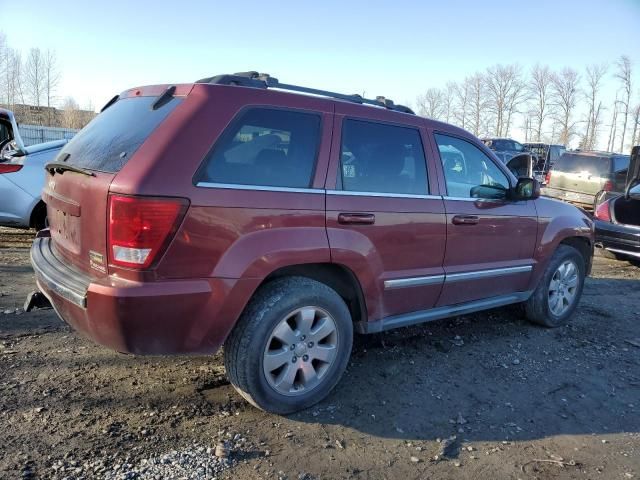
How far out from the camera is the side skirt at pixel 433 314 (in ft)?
11.5

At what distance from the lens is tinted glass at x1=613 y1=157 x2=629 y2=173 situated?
1231 cm

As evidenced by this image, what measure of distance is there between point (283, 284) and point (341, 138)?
102 cm

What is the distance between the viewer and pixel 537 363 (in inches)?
163

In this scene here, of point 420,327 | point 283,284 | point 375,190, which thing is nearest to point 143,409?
point 283,284

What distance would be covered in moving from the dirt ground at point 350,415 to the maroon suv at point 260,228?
13.9 inches

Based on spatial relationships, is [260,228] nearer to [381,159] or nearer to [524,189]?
[381,159]

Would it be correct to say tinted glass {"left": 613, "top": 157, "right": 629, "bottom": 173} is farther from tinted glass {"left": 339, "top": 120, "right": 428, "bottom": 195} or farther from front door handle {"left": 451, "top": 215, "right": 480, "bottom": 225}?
tinted glass {"left": 339, "top": 120, "right": 428, "bottom": 195}

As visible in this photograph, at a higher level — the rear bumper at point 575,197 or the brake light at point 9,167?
the brake light at point 9,167

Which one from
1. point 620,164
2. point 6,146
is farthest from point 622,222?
point 6,146

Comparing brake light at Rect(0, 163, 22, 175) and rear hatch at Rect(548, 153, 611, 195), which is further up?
rear hatch at Rect(548, 153, 611, 195)

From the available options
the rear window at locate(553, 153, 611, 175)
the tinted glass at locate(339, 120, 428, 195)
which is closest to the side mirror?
the tinted glass at locate(339, 120, 428, 195)

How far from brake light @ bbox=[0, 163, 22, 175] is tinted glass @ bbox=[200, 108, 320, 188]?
5147 millimetres

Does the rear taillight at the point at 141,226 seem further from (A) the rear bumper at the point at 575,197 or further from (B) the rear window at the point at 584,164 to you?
(B) the rear window at the point at 584,164

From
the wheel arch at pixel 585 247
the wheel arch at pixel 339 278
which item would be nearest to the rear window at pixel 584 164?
the wheel arch at pixel 585 247
